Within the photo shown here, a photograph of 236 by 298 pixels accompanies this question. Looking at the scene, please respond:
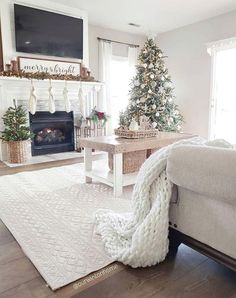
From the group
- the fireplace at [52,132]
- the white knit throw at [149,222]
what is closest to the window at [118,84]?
the fireplace at [52,132]

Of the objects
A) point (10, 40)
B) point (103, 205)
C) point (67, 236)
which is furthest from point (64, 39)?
point (67, 236)

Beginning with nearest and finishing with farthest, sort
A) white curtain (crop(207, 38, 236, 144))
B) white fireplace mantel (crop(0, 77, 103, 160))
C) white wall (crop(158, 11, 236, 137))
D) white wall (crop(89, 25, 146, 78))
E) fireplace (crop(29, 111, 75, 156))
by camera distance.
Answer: white fireplace mantel (crop(0, 77, 103, 160)) → fireplace (crop(29, 111, 75, 156)) → white curtain (crop(207, 38, 236, 144)) → white wall (crop(158, 11, 236, 137)) → white wall (crop(89, 25, 146, 78))

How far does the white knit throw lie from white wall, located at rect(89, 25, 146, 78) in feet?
14.5

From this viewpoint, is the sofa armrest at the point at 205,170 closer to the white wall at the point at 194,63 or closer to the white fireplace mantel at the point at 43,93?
the white fireplace mantel at the point at 43,93

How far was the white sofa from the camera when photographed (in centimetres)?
110

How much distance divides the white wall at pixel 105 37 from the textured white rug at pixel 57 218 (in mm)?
3048

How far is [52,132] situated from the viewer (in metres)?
4.74

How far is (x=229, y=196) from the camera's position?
1.08 metres

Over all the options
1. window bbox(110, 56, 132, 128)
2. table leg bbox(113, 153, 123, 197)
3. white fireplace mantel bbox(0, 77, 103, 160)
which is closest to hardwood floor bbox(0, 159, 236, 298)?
table leg bbox(113, 153, 123, 197)

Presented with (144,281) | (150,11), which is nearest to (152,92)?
(150,11)

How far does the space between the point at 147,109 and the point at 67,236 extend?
347 cm

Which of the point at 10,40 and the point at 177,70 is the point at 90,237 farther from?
the point at 177,70

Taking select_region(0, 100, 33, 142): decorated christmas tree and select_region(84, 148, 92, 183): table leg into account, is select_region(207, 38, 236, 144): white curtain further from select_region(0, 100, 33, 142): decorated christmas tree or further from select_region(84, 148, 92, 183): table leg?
select_region(0, 100, 33, 142): decorated christmas tree

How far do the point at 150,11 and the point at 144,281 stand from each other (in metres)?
4.53
